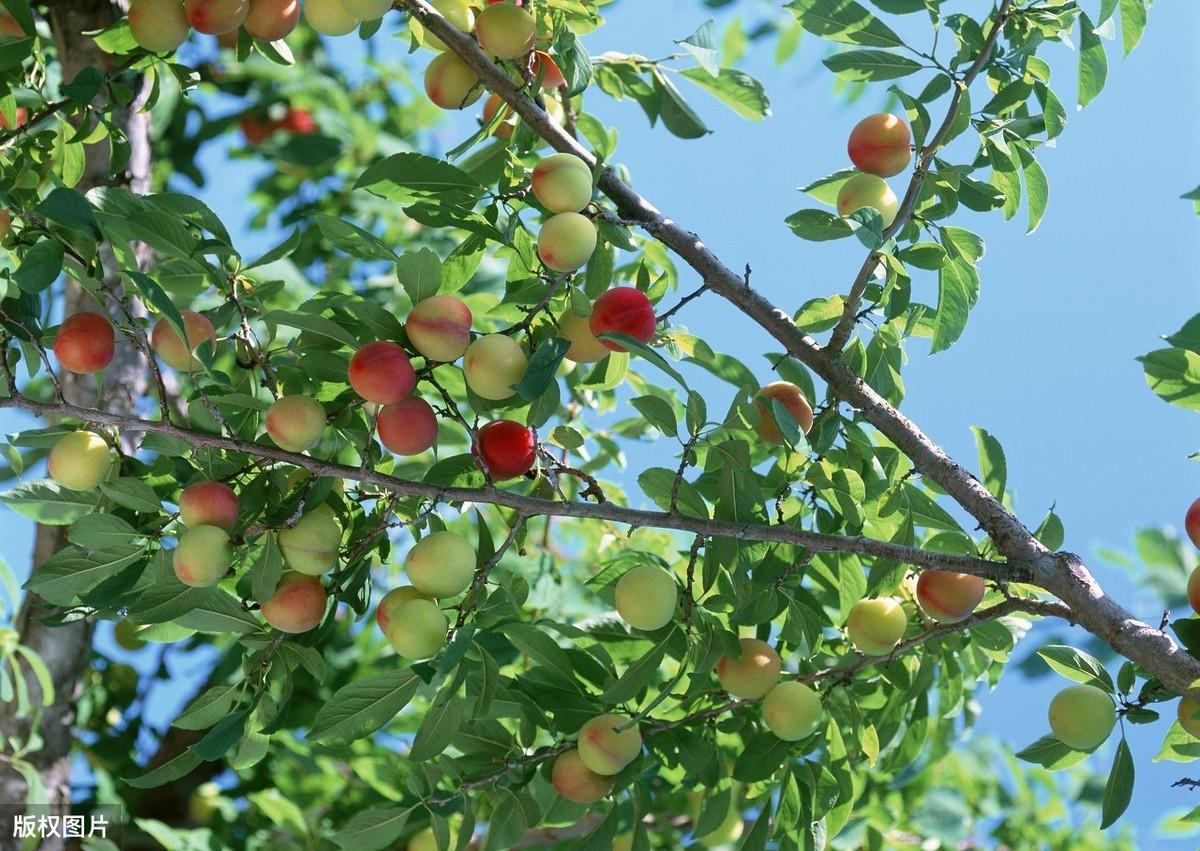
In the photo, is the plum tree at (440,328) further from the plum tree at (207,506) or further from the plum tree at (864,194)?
the plum tree at (864,194)

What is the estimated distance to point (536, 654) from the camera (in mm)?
1202

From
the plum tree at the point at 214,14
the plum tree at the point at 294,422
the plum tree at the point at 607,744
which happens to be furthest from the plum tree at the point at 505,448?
the plum tree at the point at 214,14

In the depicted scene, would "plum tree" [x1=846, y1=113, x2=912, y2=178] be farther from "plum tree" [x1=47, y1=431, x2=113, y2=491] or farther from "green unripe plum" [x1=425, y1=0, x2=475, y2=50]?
"plum tree" [x1=47, y1=431, x2=113, y2=491]

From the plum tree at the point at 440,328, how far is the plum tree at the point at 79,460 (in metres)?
0.35

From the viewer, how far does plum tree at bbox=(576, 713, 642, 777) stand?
1.18 meters

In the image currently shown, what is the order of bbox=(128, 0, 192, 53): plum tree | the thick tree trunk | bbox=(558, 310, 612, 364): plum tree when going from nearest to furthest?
bbox=(558, 310, 612, 364): plum tree, bbox=(128, 0, 192, 53): plum tree, the thick tree trunk

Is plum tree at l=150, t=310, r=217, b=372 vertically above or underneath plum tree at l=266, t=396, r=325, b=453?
above

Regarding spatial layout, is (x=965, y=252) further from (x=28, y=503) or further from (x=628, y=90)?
(x=28, y=503)

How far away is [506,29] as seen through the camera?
1.18m

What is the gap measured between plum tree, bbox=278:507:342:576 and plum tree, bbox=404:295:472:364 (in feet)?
0.62

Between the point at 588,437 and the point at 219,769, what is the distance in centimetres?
123

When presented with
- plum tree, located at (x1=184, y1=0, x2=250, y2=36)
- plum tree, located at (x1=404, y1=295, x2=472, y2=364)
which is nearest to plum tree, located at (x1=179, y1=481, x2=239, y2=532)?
plum tree, located at (x1=404, y1=295, x2=472, y2=364)

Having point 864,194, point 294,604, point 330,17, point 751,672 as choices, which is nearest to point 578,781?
point 751,672

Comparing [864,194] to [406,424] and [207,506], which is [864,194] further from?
[207,506]
